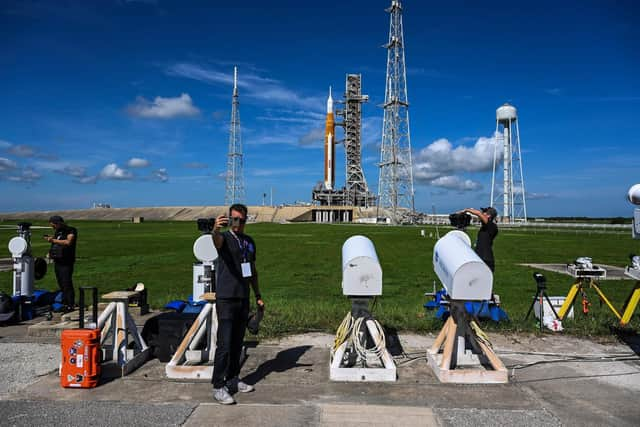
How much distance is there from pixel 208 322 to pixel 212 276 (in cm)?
72

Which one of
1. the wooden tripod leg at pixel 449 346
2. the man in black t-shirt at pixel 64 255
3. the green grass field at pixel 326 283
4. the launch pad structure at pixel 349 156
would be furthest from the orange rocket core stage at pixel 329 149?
the wooden tripod leg at pixel 449 346

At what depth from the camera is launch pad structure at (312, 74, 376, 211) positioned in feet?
370

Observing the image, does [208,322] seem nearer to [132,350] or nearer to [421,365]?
[132,350]

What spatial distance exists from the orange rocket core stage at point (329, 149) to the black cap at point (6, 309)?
105 meters

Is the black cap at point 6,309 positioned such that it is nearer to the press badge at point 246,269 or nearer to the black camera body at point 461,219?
the press badge at point 246,269

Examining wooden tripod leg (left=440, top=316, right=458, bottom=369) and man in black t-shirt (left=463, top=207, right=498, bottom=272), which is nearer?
wooden tripod leg (left=440, top=316, right=458, bottom=369)

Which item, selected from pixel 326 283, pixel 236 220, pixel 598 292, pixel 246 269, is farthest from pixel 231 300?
pixel 326 283

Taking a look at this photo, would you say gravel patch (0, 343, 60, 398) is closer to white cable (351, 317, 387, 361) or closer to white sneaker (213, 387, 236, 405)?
white sneaker (213, 387, 236, 405)

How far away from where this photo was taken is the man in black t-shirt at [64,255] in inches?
386

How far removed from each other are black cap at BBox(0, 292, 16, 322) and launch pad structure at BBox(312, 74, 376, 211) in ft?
342

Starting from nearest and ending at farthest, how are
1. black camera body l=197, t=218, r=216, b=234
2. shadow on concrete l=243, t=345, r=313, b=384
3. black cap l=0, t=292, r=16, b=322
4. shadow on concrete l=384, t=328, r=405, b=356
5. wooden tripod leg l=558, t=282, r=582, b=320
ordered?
shadow on concrete l=243, t=345, r=313, b=384
black camera body l=197, t=218, r=216, b=234
shadow on concrete l=384, t=328, r=405, b=356
wooden tripod leg l=558, t=282, r=582, b=320
black cap l=0, t=292, r=16, b=322

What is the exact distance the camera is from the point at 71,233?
10.1 m

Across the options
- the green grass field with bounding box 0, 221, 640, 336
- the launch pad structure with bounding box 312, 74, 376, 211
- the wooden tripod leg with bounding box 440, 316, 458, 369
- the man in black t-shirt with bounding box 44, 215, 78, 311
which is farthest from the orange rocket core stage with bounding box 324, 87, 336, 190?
the wooden tripod leg with bounding box 440, 316, 458, 369

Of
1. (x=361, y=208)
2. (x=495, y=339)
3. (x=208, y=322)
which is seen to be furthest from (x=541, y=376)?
(x=361, y=208)
